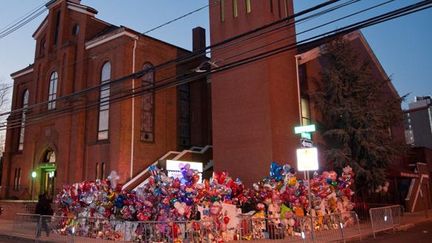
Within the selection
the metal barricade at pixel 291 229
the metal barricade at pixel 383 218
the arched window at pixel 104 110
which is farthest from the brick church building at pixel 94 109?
the metal barricade at pixel 383 218

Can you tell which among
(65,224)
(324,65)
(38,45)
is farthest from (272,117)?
(38,45)

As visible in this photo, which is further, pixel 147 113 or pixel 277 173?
pixel 147 113

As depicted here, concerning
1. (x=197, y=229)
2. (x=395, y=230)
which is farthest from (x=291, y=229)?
(x=395, y=230)

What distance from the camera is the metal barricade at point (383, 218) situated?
1623 centimetres

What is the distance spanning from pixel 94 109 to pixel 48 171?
21.7 ft

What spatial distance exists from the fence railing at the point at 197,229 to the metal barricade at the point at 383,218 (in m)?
0.73

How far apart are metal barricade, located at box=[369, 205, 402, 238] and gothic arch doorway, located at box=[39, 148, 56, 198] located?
22.6 meters

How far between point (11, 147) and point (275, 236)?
2880cm

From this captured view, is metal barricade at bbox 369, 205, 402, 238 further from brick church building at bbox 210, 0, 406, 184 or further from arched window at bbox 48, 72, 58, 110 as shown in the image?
arched window at bbox 48, 72, 58, 110

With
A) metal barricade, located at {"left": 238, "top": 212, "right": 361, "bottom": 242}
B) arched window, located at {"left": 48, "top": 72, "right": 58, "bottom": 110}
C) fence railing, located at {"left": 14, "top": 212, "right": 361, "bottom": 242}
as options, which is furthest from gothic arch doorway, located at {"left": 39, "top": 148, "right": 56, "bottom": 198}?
metal barricade, located at {"left": 238, "top": 212, "right": 361, "bottom": 242}

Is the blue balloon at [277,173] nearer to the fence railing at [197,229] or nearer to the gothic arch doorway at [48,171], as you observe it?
the fence railing at [197,229]

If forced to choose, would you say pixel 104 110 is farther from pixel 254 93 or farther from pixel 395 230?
pixel 395 230

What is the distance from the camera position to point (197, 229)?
12.1 meters

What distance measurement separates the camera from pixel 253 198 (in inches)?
646
